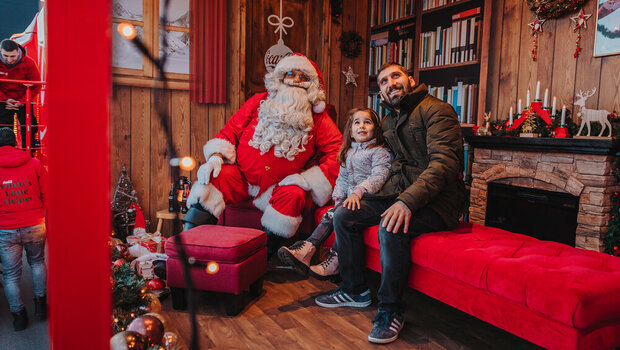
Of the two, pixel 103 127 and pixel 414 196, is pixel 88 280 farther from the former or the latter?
pixel 414 196

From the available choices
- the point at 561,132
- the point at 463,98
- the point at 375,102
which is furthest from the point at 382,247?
the point at 375,102

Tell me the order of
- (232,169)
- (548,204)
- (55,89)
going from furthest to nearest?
(548,204)
(232,169)
(55,89)

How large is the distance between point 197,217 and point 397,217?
1.25 metres

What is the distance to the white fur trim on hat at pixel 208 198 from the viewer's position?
249 centimetres

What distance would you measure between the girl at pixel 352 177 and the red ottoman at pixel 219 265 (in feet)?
0.74

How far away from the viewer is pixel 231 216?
107 inches

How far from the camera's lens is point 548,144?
272 cm

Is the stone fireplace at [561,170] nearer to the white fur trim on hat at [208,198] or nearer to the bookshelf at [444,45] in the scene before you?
the bookshelf at [444,45]

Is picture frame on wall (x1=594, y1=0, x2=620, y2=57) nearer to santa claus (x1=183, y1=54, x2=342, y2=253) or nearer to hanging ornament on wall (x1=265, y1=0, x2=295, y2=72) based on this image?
santa claus (x1=183, y1=54, x2=342, y2=253)

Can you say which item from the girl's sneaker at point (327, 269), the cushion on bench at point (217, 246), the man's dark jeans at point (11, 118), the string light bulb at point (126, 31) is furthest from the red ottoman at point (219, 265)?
the string light bulb at point (126, 31)

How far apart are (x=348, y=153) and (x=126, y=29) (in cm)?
199

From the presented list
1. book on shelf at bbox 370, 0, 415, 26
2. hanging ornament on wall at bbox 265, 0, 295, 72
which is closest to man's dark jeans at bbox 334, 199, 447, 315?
hanging ornament on wall at bbox 265, 0, 295, 72

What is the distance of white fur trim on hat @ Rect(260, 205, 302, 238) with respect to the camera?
2.47m

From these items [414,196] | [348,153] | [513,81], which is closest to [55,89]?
[414,196]
